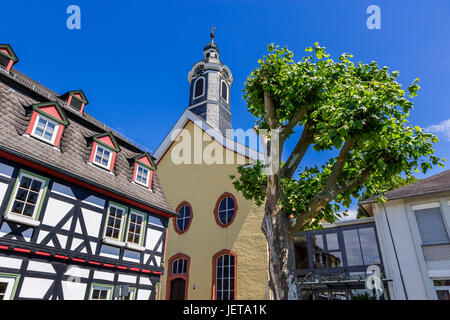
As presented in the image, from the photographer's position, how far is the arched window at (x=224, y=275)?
575 inches

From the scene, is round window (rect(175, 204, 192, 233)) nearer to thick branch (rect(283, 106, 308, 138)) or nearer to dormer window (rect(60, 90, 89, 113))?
dormer window (rect(60, 90, 89, 113))

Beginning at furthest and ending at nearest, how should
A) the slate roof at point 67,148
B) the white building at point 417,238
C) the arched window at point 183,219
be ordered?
the arched window at point 183,219 → the white building at point 417,238 → the slate roof at point 67,148

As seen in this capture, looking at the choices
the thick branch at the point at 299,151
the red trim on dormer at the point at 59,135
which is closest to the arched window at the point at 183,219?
the red trim on dormer at the point at 59,135

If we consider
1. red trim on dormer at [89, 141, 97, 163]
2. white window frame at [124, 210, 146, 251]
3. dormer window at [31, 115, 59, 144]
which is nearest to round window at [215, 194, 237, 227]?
white window frame at [124, 210, 146, 251]

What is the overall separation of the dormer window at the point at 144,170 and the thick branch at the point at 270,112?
7001 mm

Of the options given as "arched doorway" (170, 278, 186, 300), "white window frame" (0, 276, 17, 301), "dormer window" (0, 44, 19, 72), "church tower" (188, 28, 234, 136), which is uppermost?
"church tower" (188, 28, 234, 136)

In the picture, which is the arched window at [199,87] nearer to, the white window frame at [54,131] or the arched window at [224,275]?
the arched window at [224,275]

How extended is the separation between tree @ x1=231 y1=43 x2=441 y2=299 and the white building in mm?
6241

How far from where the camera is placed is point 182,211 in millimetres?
18344

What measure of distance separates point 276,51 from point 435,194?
9.91 m

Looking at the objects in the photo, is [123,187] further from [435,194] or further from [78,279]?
[435,194]

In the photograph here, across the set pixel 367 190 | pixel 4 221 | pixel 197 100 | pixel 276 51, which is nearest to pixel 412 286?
pixel 367 190

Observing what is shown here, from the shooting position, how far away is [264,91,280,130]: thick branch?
25.5ft
